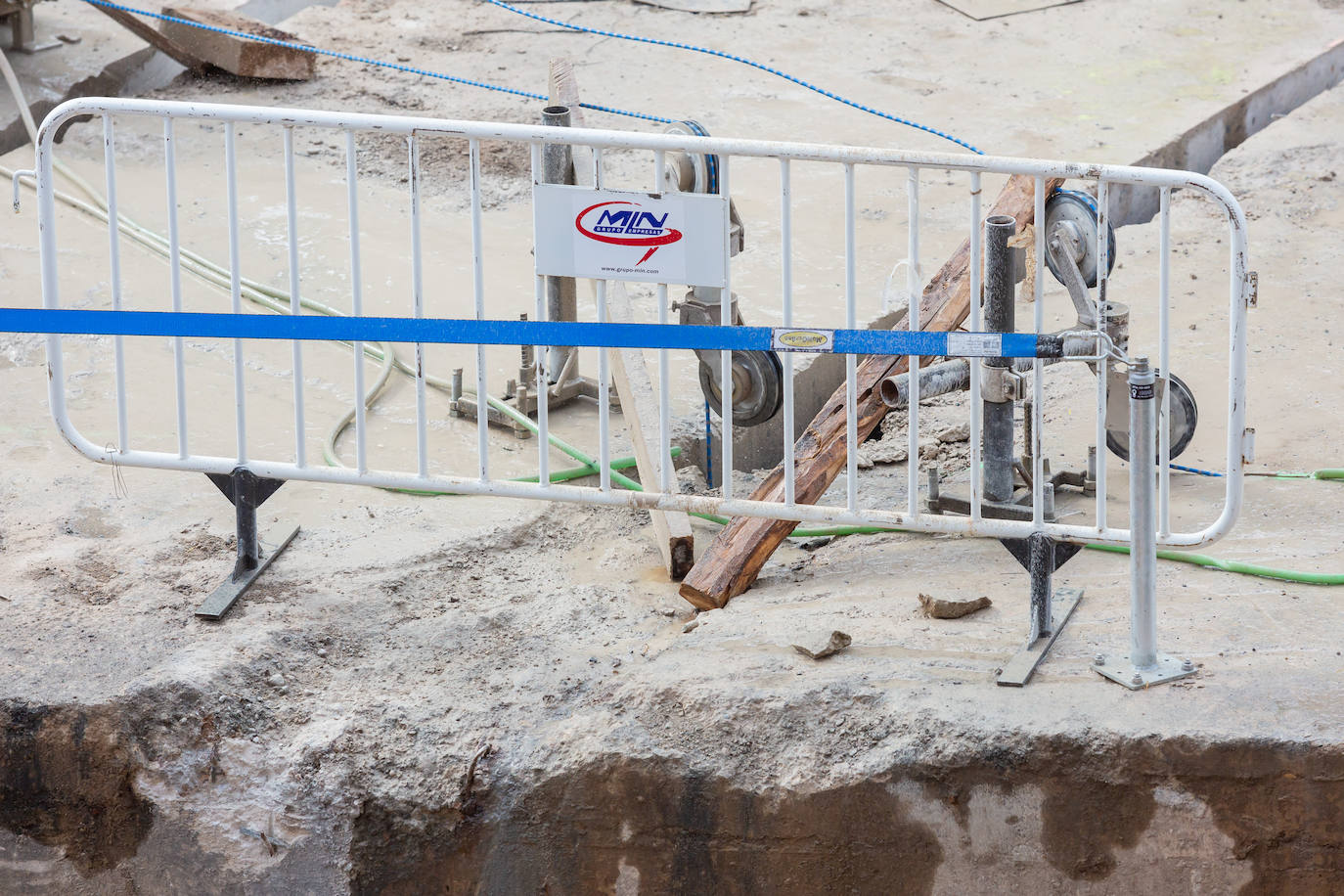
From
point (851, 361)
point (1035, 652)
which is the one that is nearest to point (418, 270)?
point (851, 361)

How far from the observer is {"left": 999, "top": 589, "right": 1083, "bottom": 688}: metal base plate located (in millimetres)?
3881

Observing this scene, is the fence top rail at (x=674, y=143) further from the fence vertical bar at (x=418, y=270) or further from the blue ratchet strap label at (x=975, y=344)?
the blue ratchet strap label at (x=975, y=344)

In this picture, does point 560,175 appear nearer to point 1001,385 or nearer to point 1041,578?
point 1001,385

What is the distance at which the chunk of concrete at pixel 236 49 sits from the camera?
33.3 ft

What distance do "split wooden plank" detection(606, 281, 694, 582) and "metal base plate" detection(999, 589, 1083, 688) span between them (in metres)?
1.26

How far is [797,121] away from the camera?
32.7 ft

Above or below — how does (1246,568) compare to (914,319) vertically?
below

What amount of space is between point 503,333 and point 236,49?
6926mm

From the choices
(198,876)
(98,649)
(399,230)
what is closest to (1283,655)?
(198,876)

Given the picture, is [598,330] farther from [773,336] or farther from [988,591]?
[988,591]

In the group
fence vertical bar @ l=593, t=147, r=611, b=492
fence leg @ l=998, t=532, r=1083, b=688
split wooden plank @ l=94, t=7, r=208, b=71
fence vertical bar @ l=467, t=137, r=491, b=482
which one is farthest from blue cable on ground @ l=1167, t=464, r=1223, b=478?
split wooden plank @ l=94, t=7, r=208, b=71

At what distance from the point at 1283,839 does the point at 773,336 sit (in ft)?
6.08

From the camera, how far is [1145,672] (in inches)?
151

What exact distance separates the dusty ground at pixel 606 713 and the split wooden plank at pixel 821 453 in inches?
4.6
